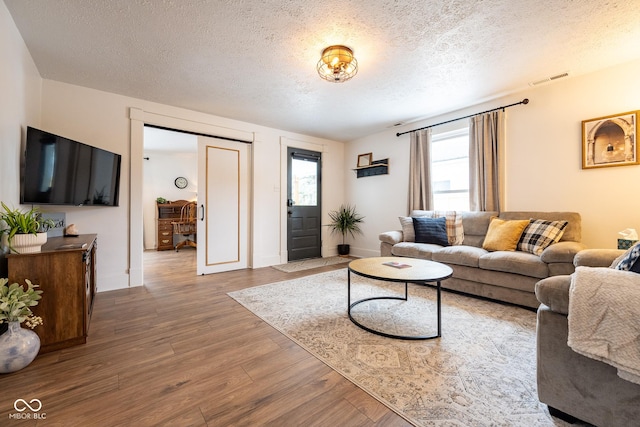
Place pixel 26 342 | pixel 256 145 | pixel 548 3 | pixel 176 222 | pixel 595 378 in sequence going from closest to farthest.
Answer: pixel 595 378 → pixel 26 342 → pixel 548 3 → pixel 256 145 → pixel 176 222

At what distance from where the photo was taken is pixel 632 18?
78.9 inches

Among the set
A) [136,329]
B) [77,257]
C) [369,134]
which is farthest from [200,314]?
[369,134]

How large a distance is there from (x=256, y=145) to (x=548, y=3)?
3.84 metres

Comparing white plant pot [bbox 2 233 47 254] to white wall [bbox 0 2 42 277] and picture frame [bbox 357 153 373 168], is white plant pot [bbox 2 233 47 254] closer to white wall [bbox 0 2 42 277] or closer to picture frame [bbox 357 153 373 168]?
white wall [bbox 0 2 42 277]

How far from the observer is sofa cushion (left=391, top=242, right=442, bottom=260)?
3279 mm

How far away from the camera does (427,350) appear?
→ 185cm

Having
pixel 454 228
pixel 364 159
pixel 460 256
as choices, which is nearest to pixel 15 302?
pixel 460 256

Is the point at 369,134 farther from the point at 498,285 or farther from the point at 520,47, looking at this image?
the point at 498,285

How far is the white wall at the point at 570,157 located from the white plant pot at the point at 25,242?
4781mm

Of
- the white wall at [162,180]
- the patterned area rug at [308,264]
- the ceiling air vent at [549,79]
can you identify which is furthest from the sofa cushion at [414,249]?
the white wall at [162,180]

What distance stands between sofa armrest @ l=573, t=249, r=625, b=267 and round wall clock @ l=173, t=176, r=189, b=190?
779cm

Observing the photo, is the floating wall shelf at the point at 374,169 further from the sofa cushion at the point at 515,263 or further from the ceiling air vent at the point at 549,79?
the sofa cushion at the point at 515,263

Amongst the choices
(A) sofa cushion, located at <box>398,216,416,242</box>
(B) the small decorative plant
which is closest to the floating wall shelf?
(A) sofa cushion, located at <box>398,216,416,242</box>

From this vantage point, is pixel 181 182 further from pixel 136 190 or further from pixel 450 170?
pixel 450 170
